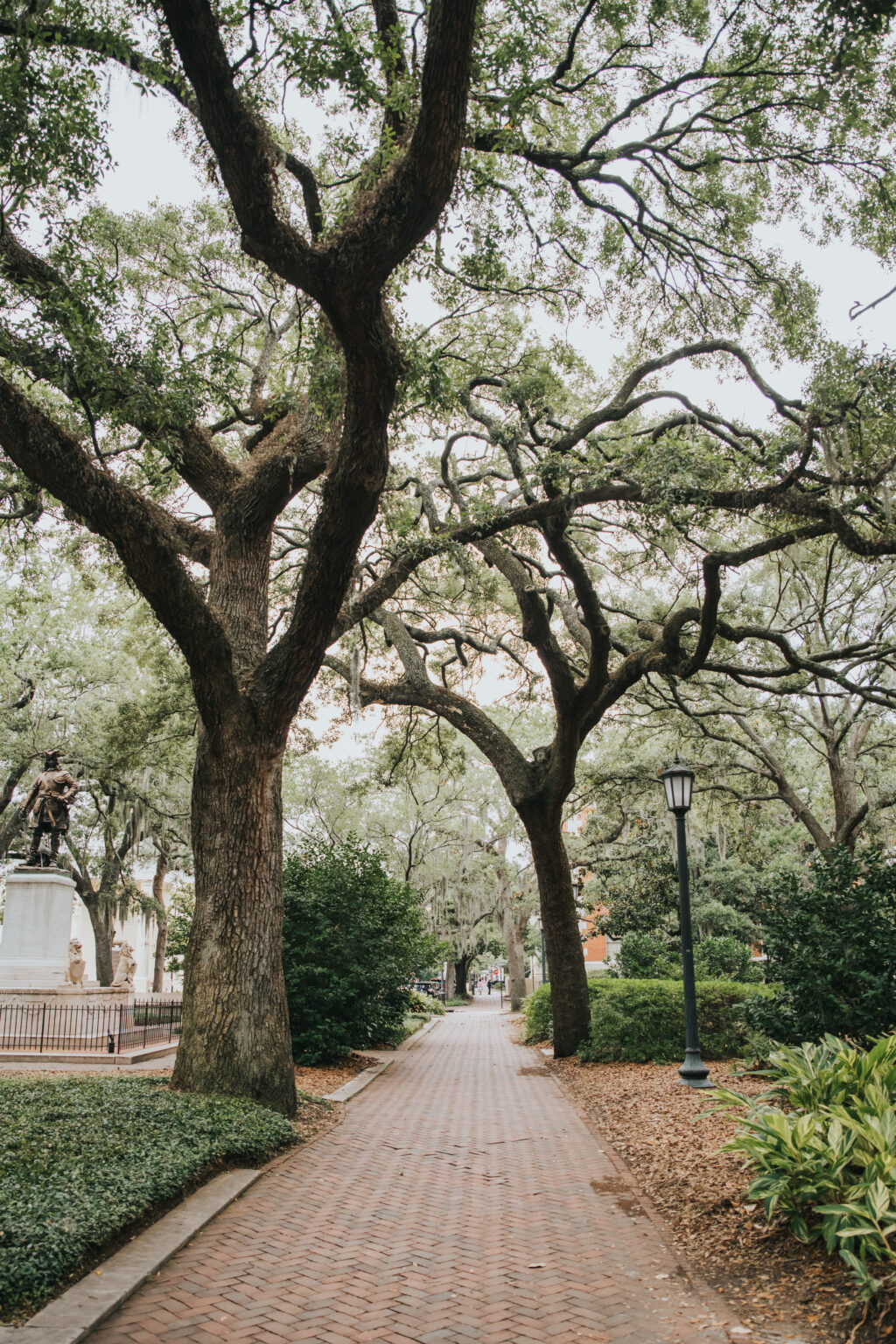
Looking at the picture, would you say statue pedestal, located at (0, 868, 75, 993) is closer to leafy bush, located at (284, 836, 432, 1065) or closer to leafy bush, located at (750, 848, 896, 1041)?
leafy bush, located at (284, 836, 432, 1065)

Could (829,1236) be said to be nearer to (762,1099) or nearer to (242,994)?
(762,1099)

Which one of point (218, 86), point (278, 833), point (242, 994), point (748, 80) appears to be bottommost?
point (242, 994)

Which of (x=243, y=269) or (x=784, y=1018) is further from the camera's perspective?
(x=243, y=269)

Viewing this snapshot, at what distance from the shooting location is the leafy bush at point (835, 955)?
24.5ft

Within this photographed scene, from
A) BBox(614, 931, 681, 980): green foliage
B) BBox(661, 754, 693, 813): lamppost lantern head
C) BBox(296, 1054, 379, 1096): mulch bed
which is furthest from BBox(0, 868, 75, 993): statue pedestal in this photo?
BBox(661, 754, 693, 813): lamppost lantern head

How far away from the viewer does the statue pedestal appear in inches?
653

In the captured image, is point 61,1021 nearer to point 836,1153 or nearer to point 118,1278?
point 118,1278

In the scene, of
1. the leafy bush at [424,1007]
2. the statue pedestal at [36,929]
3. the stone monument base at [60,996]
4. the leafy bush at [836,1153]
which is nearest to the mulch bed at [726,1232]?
the leafy bush at [836,1153]

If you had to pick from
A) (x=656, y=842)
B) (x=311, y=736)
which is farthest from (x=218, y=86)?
(x=656, y=842)

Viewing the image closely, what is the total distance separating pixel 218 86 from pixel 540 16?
2.56 meters

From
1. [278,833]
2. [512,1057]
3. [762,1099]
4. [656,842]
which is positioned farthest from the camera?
[656,842]

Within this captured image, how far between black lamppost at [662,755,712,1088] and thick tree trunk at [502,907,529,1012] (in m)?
22.9

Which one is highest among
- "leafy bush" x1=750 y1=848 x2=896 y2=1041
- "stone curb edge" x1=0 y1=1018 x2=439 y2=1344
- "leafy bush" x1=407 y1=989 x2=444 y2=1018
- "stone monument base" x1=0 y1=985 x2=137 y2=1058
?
"leafy bush" x1=750 y1=848 x2=896 y2=1041

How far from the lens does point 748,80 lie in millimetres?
8422
